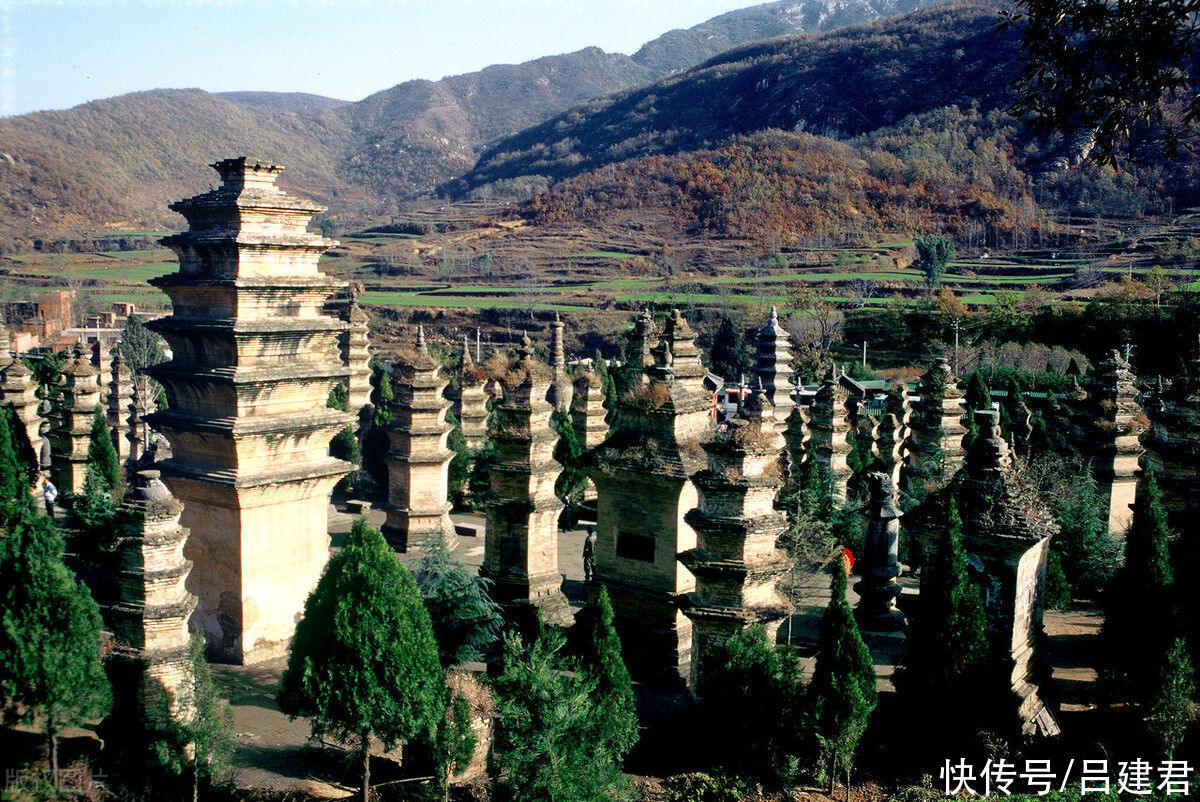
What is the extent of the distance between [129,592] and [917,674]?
8.62m

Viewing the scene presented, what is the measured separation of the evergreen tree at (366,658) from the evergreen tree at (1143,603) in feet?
25.4

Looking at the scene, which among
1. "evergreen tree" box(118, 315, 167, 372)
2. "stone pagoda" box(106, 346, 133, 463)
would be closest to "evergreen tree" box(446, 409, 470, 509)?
"stone pagoda" box(106, 346, 133, 463)

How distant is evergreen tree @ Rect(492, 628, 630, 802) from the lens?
939 centimetres

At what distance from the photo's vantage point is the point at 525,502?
14984 millimetres

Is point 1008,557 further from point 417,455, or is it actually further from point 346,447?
point 346,447

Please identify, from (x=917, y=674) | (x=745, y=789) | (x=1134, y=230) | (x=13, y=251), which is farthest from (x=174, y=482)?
(x=13, y=251)

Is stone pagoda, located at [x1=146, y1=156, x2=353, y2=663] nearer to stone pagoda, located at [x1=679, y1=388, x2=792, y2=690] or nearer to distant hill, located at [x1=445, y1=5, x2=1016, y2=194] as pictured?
stone pagoda, located at [x1=679, y1=388, x2=792, y2=690]

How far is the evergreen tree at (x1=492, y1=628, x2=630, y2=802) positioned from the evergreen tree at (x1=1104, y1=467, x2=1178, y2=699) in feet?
19.8

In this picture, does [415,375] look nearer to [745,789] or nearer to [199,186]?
[745,789]

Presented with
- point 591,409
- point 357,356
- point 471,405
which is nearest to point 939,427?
point 591,409

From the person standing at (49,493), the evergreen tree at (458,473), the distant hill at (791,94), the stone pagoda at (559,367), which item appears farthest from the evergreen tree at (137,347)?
the distant hill at (791,94)

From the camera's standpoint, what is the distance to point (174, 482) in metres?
13.8

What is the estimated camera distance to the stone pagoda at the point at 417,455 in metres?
19.1

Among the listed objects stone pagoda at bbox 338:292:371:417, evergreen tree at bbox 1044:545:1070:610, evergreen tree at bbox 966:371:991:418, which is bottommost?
evergreen tree at bbox 1044:545:1070:610
